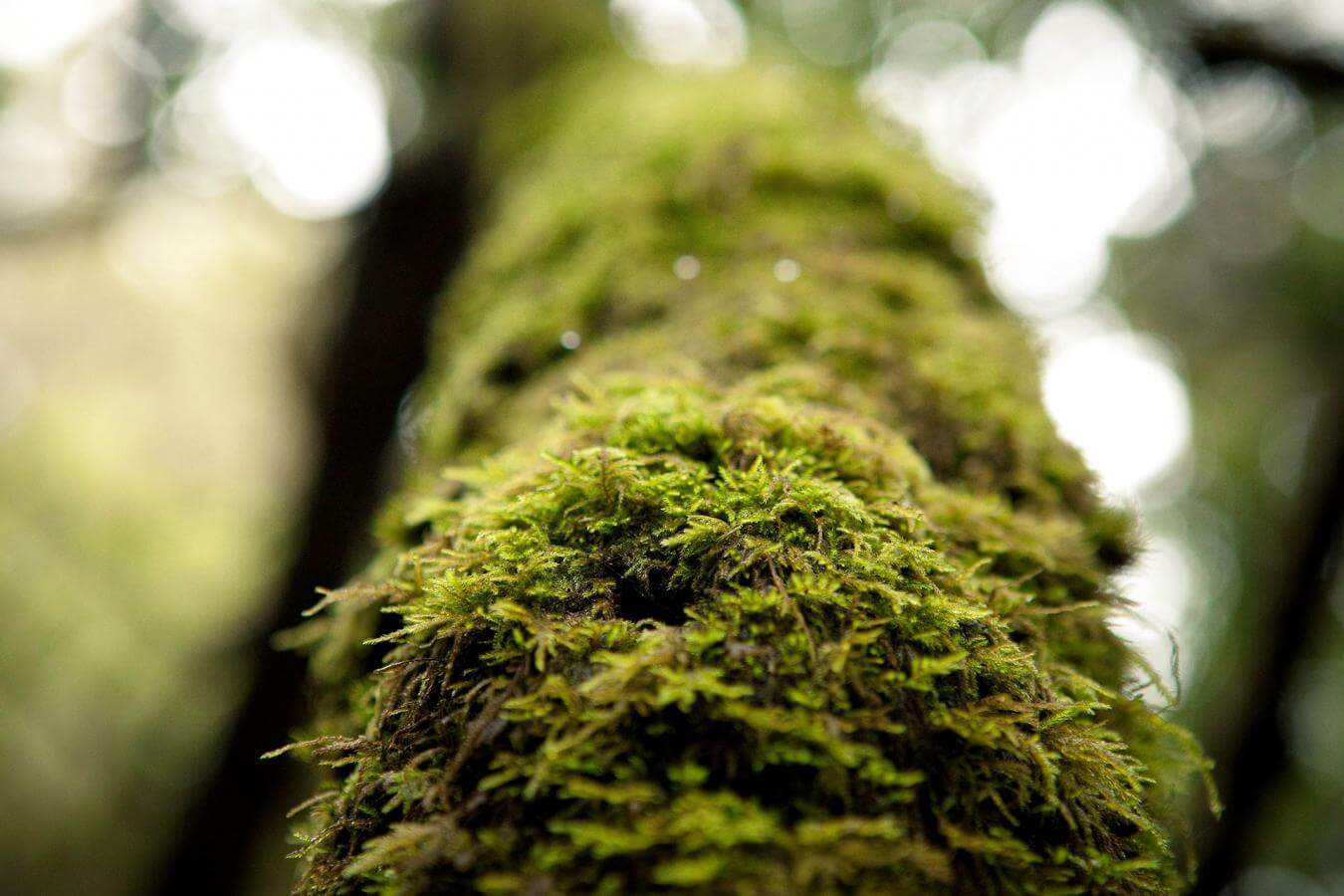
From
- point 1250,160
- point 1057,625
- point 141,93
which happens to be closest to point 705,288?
point 1057,625

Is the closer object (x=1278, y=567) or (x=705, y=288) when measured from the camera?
(x=705, y=288)

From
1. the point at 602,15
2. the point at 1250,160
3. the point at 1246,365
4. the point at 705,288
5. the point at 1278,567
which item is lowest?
the point at 1278,567

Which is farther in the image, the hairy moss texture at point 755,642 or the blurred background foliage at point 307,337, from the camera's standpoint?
the blurred background foliage at point 307,337

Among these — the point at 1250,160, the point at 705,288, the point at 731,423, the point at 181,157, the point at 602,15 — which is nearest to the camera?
the point at 731,423

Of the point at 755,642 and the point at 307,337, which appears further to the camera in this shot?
the point at 307,337

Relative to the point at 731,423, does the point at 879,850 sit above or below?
below

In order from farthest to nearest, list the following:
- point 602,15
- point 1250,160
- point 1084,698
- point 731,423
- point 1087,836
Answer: point 1250,160 → point 602,15 → point 731,423 → point 1084,698 → point 1087,836

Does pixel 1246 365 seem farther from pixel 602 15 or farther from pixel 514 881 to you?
pixel 514 881

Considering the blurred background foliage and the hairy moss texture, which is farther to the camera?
the blurred background foliage
